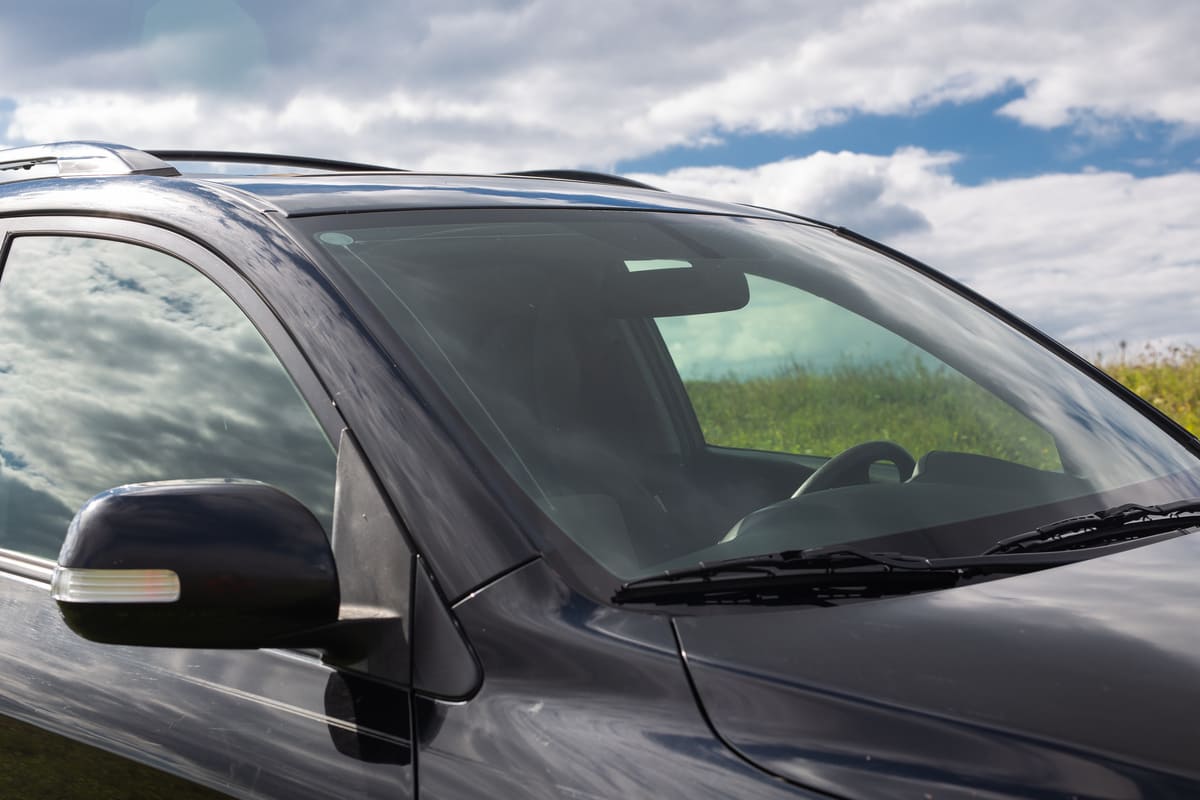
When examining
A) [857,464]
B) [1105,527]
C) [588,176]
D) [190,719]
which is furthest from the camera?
[588,176]

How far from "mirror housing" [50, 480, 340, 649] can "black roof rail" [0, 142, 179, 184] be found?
3.52ft

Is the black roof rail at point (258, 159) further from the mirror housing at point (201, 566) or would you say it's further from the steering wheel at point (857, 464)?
the mirror housing at point (201, 566)

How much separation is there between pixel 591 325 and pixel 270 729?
1.04 m

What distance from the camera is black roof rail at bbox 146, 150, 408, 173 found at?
3.37 meters

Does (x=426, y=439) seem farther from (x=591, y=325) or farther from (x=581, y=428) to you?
(x=591, y=325)

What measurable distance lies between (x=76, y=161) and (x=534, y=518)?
1.60 meters

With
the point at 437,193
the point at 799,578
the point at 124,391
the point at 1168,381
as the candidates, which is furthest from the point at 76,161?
the point at 1168,381

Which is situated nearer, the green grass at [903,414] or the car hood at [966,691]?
the car hood at [966,691]

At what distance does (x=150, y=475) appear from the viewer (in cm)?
219

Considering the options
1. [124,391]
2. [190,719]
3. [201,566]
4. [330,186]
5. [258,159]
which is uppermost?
[258,159]

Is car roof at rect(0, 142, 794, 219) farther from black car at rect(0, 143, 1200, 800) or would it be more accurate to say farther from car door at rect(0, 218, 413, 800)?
car door at rect(0, 218, 413, 800)

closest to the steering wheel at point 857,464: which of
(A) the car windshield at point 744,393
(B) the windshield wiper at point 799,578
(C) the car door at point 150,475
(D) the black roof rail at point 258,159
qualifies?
(A) the car windshield at point 744,393

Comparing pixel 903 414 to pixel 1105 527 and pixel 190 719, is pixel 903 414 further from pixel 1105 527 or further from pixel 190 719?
pixel 190 719

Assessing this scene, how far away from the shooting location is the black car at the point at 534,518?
1.43 metres
